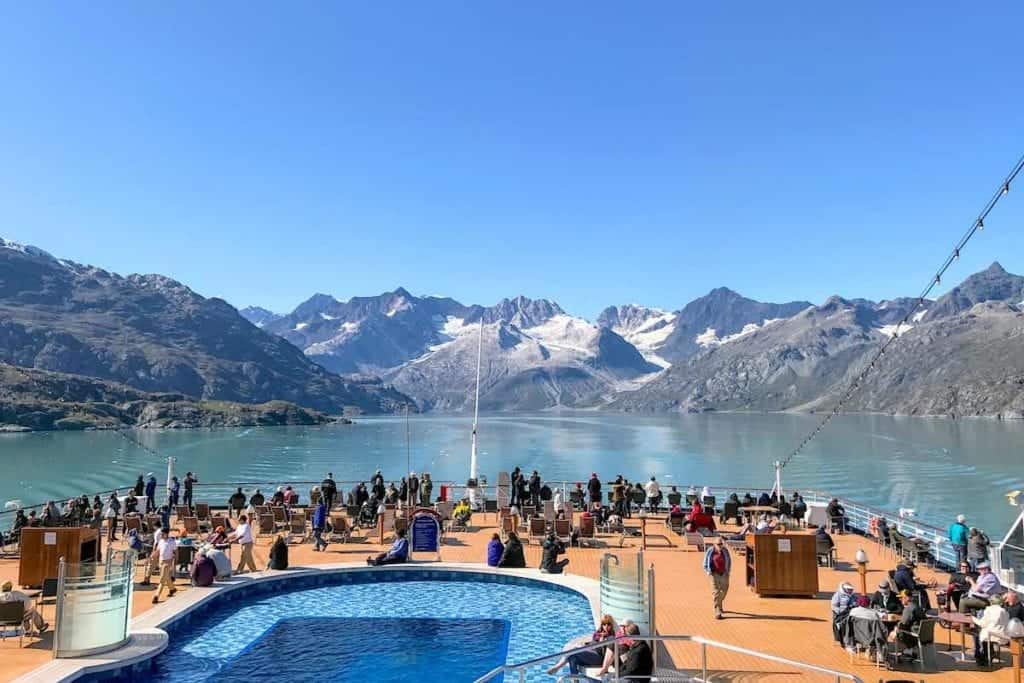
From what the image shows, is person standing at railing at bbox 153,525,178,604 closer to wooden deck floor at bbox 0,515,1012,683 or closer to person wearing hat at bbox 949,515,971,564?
wooden deck floor at bbox 0,515,1012,683

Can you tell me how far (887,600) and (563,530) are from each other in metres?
10.7

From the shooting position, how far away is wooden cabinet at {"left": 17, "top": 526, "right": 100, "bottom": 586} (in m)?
16.2

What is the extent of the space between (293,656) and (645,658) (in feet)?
20.7

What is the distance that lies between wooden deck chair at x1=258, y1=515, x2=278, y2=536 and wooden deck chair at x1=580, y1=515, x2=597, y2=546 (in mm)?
9363

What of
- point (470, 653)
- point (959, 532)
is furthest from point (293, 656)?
point (959, 532)

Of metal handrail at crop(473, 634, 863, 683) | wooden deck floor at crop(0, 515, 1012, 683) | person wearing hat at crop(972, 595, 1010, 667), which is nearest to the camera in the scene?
metal handrail at crop(473, 634, 863, 683)

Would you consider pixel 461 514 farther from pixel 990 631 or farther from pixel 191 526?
pixel 990 631

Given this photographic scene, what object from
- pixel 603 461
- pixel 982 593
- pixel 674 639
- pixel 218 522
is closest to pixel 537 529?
pixel 218 522

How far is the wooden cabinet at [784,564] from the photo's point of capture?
16.1 meters

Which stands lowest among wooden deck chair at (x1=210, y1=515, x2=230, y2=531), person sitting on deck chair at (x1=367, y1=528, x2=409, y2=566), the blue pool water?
the blue pool water

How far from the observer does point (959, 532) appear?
19281mm

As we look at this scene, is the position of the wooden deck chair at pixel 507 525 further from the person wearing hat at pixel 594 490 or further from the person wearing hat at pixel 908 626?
the person wearing hat at pixel 908 626

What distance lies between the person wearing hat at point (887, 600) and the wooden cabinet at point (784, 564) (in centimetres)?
333

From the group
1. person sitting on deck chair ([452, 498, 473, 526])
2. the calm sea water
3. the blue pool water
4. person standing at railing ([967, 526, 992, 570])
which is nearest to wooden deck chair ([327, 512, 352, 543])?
person sitting on deck chair ([452, 498, 473, 526])
